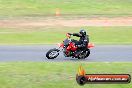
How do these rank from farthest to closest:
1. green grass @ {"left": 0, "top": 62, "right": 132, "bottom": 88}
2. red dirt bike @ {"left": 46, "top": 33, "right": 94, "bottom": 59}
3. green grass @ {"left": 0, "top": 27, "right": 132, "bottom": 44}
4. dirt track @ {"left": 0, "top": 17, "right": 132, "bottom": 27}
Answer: dirt track @ {"left": 0, "top": 17, "right": 132, "bottom": 27} → green grass @ {"left": 0, "top": 27, "right": 132, "bottom": 44} → red dirt bike @ {"left": 46, "top": 33, "right": 94, "bottom": 59} → green grass @ {"left": 0, "top": 62, "right": 132, "bottom": 88}

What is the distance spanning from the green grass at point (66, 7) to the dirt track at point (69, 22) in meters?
3.30

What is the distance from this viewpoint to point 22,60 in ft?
76.0

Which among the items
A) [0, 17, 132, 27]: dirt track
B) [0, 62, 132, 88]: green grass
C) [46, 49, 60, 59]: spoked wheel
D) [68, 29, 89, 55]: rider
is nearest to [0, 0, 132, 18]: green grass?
[0, 17, 132, 27]: dirt track

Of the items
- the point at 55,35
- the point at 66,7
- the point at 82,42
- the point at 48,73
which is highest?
the point at 66,7

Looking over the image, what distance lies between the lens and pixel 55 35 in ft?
108

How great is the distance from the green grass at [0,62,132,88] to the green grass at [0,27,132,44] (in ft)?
32.4

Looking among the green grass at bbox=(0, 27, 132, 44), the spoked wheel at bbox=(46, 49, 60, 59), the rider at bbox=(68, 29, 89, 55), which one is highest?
the rider at bbox=(68, 29, 89, 55)

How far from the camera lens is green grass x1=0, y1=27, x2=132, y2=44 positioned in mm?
30438

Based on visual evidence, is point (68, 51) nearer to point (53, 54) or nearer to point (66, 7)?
point (53, 54)

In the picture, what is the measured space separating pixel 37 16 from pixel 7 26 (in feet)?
19.4

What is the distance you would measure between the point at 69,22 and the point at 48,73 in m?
21.9

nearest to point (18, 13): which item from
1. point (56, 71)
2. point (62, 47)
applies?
point (62, 47)

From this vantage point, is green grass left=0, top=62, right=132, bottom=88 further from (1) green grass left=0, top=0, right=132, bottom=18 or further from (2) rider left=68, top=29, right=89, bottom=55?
(1) green grass left=0, top=0, right=132, bottom=18

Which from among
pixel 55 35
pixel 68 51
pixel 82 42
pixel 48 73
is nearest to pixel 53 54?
pixel 68 51
